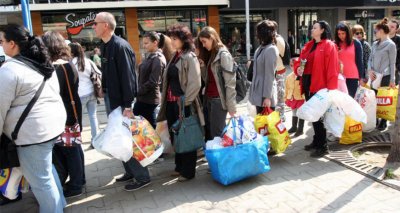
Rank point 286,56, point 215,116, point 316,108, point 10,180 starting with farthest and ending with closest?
point 286,56 → point 316,108 → point 215,116 → point 10,180

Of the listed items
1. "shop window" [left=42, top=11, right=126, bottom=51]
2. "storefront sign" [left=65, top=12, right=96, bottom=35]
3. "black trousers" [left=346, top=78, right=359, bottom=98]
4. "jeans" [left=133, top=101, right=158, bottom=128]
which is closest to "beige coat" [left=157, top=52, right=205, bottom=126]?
"jeans" [left=133, top=101, right=158, bottom=128]

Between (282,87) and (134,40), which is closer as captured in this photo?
(282,87)

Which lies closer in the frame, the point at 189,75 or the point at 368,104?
the point at 189,75

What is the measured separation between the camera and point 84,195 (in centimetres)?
399

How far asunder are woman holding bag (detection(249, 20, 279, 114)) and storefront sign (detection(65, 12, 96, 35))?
13838mm

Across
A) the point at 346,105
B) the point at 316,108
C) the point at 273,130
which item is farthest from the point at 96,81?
the point at 346,105

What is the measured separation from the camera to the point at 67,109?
3.77 m

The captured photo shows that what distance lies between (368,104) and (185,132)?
121 inches

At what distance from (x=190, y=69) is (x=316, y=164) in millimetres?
1996

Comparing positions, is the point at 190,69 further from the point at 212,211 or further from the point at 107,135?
the point at 212,211

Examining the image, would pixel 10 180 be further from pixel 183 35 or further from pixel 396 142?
pixel 396 142

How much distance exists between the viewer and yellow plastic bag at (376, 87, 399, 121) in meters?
5.59

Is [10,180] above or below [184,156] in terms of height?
above

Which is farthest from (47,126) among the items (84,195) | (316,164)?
(316,164)
